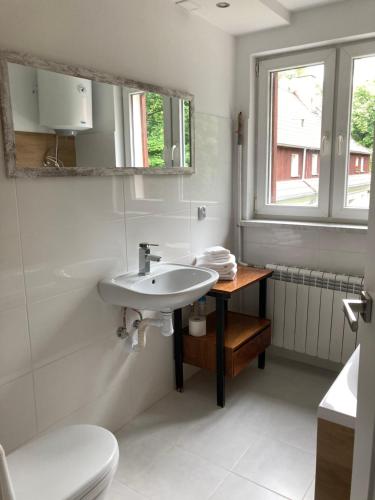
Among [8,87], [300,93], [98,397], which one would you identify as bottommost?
[98,397]

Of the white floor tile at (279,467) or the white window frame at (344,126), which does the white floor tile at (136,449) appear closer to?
the white floor tile at (279,467)

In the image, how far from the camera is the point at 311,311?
2.61 meters

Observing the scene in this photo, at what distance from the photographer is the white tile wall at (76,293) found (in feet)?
5.31

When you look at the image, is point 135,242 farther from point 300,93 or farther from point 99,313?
point 300,93

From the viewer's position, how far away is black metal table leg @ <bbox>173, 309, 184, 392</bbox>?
2.46 meters

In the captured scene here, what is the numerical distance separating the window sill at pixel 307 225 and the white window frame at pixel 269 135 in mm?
→ 70

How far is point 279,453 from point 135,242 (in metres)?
1.27

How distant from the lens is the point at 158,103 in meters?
2.16

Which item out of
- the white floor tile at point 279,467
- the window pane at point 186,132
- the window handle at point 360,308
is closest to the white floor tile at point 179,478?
the white floor tile at point 279,467

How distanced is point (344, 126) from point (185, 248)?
123 centimetres

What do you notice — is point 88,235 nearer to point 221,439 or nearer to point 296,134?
point 221,439

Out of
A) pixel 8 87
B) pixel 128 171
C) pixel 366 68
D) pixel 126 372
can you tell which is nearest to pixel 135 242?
pixel 128 171

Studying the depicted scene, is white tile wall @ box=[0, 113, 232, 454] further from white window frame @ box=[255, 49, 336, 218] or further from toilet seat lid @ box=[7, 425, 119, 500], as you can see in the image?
white window frame @ box=[255, 49, 336, 218]

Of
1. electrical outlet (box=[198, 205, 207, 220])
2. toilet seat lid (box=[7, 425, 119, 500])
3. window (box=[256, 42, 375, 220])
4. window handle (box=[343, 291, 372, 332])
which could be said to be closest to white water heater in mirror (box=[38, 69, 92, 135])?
electrical outlet (box=[198, 205, 207, 220])
